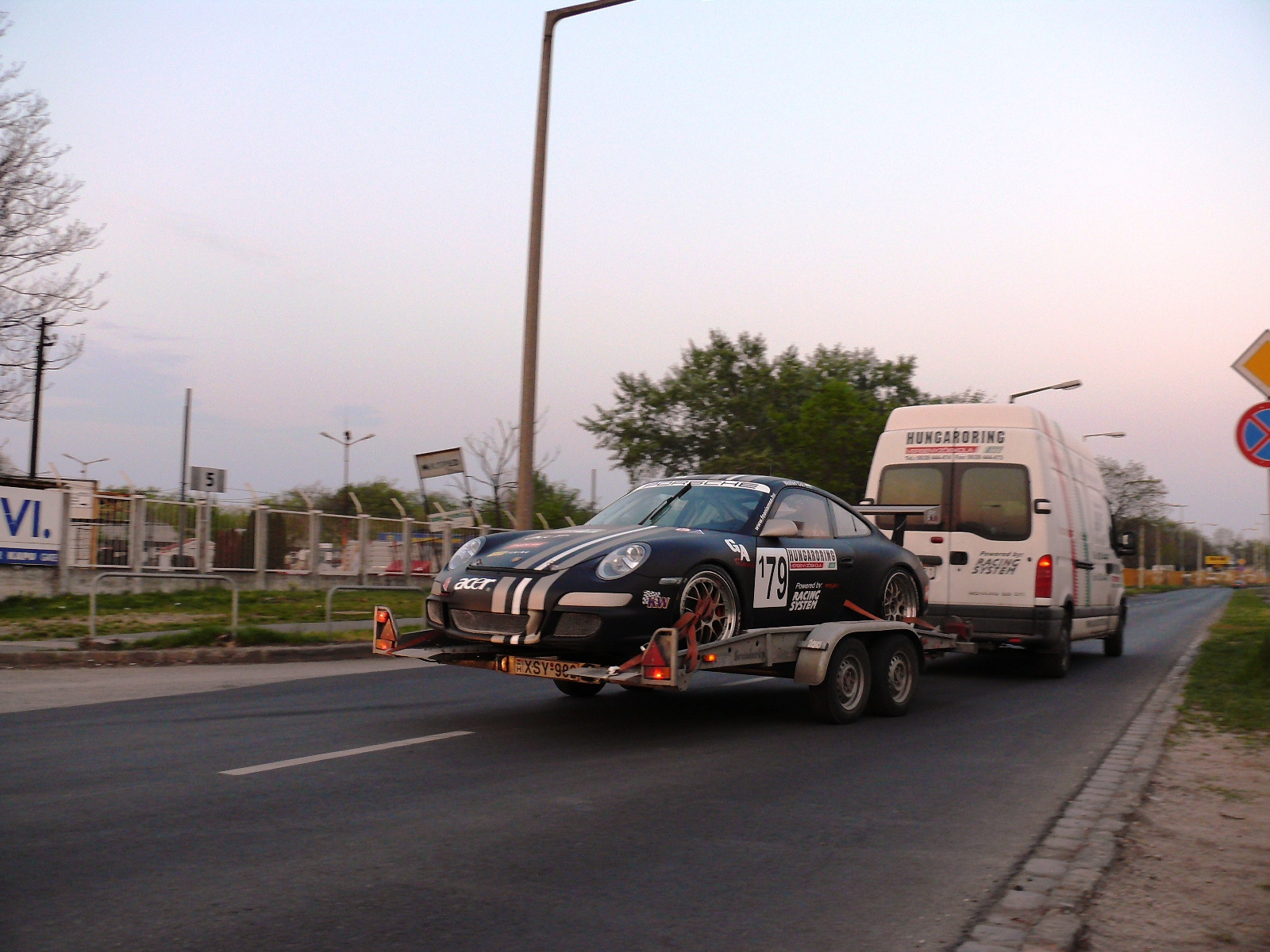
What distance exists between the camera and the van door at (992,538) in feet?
38.4

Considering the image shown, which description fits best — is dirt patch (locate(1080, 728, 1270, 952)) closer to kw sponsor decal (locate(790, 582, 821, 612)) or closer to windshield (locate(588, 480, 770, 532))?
kw sponsor decal (locate(790, 582, 821, 612))

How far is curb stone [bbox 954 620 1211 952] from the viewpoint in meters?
3.84

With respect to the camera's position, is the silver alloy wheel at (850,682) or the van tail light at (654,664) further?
the silver alloy wheel at (850,682)

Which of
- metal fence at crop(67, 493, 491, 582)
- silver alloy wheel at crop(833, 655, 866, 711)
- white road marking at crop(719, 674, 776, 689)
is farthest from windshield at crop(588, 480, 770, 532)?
metal fence at crop(67, 493, 491, 582)

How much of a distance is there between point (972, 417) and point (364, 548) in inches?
783

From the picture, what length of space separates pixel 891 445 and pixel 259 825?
9212 millimetres

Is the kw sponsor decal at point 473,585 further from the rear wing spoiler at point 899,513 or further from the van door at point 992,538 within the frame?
the van door at point 992,538

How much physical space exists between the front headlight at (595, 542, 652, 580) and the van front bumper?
541cm

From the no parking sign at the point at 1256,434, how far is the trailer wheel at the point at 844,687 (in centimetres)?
474

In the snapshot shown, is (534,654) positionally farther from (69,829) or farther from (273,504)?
(273,504)

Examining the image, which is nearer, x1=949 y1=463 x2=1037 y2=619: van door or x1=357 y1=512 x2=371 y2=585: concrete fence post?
x1=949 y1=463 x2=1037 y2=619: van door

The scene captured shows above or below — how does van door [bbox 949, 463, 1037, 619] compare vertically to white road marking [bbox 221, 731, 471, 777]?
above

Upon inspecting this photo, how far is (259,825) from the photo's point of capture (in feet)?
16.2

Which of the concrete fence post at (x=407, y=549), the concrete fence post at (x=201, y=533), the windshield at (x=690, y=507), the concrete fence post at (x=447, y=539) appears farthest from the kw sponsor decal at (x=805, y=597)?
the concrete fence post at (x=407, y=549)
